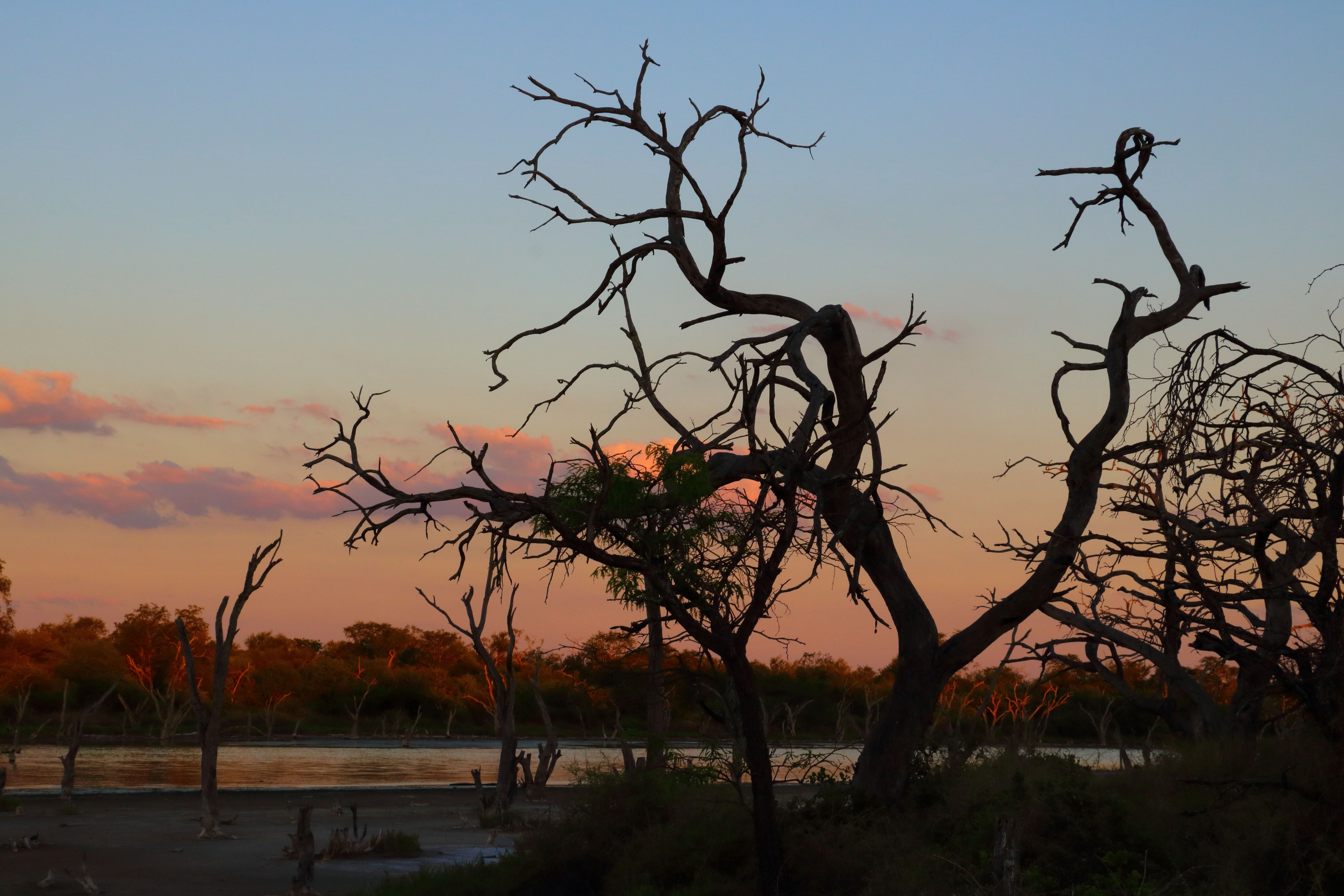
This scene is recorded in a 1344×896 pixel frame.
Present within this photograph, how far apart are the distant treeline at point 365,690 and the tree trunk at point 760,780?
144ft

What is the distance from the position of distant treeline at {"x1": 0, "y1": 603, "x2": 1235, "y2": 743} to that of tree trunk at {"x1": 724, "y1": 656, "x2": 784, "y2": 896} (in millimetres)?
43780

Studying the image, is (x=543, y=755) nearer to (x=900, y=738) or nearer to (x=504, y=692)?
(x=504, y=692)

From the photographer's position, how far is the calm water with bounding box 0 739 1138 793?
1529 inches

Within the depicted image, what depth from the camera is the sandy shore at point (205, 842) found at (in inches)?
707

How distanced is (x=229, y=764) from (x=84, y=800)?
18.7 meters

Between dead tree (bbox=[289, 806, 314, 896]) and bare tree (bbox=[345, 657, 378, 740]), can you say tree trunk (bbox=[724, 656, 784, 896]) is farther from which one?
bare tree (bbox=[345, 657, 378, 740])

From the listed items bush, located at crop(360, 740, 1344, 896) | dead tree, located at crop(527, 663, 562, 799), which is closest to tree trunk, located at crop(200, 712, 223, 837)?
dead tree, located at crop(527, 663, 562, 799)

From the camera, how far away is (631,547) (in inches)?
495

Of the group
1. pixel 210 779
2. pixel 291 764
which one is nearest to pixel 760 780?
pixel 210 779

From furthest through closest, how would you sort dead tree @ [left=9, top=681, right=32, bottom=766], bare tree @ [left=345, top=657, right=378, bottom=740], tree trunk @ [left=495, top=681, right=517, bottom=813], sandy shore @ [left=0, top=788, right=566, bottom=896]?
bare tree @ [left=345, top=657, right=378, bottom=740]
dead tree @ [left=9, top=681, right=32, bottom=766]
tree trunk @ [left=495, top=681, right=517, bottom=813]
sandy shore @ [left=0, top=788, right=566, bottom=896]

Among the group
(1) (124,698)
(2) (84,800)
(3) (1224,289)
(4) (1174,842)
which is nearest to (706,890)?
(4) (1174,842)

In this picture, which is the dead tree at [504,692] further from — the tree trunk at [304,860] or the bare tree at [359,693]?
the bare tree at [359,693]

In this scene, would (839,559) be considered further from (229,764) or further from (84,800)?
(229,764)

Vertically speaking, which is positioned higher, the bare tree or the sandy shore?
the bare tree
